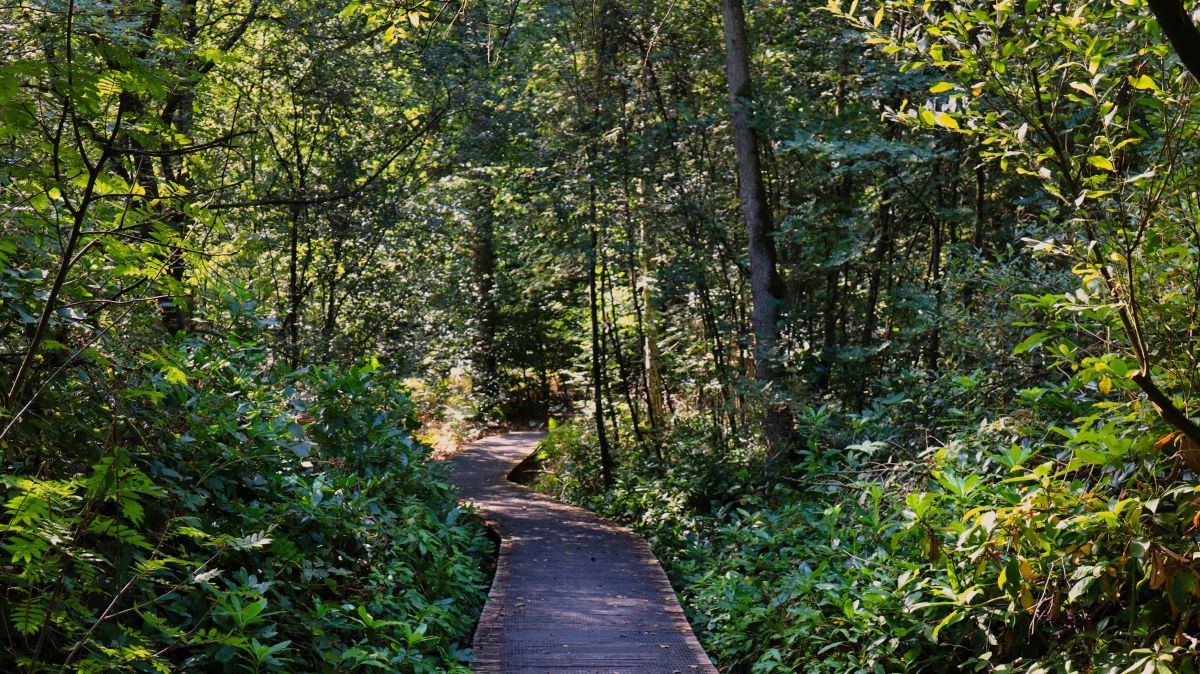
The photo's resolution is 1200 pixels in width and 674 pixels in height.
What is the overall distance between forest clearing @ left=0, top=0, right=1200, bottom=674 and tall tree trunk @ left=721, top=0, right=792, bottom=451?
0.05m

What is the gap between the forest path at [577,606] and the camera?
17.7 ft

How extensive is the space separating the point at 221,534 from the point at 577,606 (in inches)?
125

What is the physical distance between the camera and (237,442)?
4961mm

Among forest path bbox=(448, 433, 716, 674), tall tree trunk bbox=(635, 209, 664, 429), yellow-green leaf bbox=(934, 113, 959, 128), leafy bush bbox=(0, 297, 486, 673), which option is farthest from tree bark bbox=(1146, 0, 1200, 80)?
tall tree trunk bbox=(635, 209, 664, 429)

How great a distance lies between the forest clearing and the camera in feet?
10.4

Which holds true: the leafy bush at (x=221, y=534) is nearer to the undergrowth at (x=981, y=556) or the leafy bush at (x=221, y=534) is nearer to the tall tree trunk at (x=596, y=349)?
the undergrowth at (x=981, y=556)

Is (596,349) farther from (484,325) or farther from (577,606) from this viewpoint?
(484,325)

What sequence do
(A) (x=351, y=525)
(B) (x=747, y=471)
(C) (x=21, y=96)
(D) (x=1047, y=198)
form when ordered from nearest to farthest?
(C) (x=21, y=96), (A) (x=351, y=525), (D) (x=1047, y=198), (B) (x=747, y=471)

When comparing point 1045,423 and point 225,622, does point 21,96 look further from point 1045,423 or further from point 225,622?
point 1045,423

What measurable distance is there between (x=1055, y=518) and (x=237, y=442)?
4.21m

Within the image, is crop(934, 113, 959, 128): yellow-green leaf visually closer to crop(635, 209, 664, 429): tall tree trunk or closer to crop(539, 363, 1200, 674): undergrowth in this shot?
crop(539, 363, 1200, 674): undergrowth

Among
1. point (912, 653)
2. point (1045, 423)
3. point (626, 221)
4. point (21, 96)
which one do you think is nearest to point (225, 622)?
point (21, 96)

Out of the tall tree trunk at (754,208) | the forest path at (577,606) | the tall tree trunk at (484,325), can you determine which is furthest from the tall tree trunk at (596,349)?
the tall tree trunk at (484,325)

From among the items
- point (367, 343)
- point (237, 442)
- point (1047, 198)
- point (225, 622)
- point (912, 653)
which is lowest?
point (912, 653)
